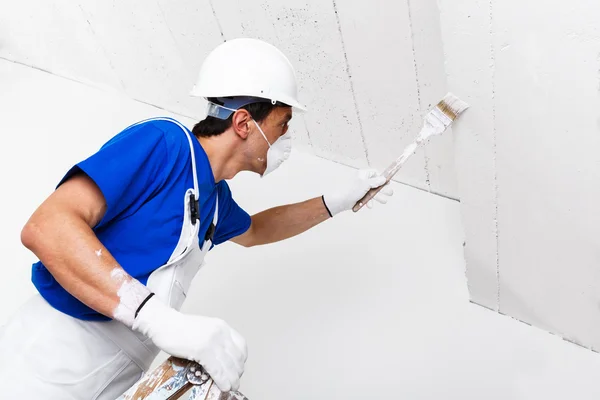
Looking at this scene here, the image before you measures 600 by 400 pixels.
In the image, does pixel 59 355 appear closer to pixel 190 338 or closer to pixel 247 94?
pixel 190 338

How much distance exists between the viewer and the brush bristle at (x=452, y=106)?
1.47 metres

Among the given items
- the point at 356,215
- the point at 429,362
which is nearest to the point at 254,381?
the point at 429,362

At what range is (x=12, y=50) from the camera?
392 centimetres

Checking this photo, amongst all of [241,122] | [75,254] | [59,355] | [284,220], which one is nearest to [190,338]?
[75,254]

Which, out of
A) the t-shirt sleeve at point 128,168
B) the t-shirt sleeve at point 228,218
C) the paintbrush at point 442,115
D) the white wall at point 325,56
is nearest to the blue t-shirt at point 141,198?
the t-shirt sleeve at point 128,168

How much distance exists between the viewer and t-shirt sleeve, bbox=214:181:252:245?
170cm

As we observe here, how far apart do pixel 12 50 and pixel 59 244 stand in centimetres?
319

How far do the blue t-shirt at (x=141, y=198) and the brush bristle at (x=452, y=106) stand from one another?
0.59 metres

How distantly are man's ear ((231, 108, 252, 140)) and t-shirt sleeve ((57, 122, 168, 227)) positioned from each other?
20 cm

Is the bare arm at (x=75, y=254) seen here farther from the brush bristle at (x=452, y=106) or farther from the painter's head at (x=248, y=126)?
the brush bristle at (x=452, y=106)

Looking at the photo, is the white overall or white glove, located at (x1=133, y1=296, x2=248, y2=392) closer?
white glove, located at (x1=133, y1=296, x2=248, y2=392)

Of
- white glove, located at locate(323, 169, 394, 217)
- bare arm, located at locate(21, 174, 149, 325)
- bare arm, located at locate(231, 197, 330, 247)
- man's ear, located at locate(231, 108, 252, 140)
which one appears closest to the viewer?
bare arm, located at locate(21, 174, 149, 325)

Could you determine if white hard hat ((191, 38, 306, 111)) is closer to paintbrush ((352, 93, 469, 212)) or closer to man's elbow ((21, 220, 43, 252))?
paintbrush ((352, 93, 469, 212))

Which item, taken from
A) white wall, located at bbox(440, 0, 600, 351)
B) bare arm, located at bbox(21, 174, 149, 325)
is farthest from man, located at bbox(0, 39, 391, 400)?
white wall, located at bbox(440, 0, 600, 351)
